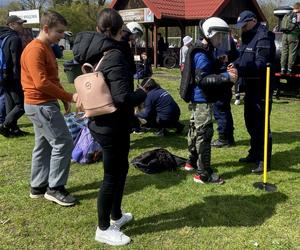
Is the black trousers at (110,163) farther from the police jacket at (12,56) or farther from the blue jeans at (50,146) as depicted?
the police jacket at (12,56)

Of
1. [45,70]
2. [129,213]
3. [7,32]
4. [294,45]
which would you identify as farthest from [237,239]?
[294,45]

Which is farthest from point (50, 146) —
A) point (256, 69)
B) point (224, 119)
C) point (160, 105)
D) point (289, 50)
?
point (289, 50)

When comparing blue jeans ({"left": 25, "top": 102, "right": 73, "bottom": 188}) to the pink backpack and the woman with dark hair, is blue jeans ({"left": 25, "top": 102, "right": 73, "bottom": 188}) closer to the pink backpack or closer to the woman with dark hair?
the woman with dark hair

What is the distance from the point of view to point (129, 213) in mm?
4195

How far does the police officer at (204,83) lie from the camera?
458 cm

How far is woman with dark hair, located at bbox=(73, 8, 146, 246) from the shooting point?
3.21 metres

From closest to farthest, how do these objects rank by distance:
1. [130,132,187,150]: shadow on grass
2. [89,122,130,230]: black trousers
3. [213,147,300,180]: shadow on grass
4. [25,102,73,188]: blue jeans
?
[89,122,130,230]: black trousers → [25,102,73,188]: blue jeans → [213,147,300,180]: shadow on grass → [130,132,187,150]: shadow on grass

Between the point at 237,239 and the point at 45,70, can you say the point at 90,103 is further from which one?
the point at 237,239

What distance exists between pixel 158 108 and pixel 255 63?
2453 mm

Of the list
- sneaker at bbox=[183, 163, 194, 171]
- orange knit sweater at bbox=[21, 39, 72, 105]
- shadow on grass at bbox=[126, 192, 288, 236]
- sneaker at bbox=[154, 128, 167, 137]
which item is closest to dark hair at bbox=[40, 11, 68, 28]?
orange knit sweater at bbox=[21, 39, 72, 105]

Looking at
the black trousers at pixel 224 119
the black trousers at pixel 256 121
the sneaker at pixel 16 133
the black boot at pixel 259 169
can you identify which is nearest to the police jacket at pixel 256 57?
the black trousers at pixel 256 121

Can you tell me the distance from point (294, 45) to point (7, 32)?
722 cm

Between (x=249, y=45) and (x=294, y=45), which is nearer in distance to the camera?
(x=249, y=45)

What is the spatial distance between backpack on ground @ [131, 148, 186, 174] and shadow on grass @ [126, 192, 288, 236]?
A: 1058 millimetres
